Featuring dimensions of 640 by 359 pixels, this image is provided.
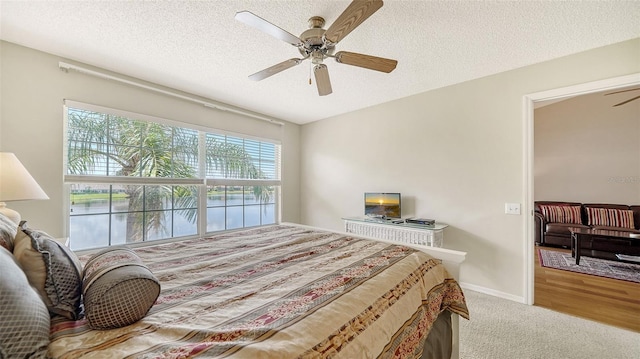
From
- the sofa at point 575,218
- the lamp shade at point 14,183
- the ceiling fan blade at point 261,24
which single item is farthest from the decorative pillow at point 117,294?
the sofa at point 575,218

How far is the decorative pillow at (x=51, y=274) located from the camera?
82 centimetres

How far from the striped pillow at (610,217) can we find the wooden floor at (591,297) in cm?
203

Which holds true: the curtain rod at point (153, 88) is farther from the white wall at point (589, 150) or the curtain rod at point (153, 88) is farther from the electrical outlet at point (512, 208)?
the white wall at point (589, 150)

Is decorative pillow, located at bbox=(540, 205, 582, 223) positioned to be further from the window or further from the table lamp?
the table lamp

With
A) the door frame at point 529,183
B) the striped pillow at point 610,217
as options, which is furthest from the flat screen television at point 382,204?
the striped pillow at point 610,217

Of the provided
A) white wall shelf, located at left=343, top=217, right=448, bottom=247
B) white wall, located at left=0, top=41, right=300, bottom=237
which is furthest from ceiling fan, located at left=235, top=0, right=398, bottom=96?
white wall shelf, located at left=343, top=217, right=448, bottom=247

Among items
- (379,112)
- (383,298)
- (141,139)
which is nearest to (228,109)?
(141,139)

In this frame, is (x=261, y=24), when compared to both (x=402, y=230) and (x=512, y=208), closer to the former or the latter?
(x=402, y=230)

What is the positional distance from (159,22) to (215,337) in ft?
7.19

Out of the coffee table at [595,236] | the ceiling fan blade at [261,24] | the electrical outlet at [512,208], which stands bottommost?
the coffee table at [595,236]

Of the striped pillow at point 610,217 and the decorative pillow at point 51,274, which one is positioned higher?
the decorative pillow at point 51,274

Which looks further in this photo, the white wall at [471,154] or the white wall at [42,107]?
the white wall at [471,154]

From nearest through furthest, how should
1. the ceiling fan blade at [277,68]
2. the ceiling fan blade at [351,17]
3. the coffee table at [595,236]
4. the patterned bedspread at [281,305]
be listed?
the patterned bedspread at [281,305], the ceiling fan blade at [351,17], the ceiling fan blade at [277,68], the coffee table at [595,236]

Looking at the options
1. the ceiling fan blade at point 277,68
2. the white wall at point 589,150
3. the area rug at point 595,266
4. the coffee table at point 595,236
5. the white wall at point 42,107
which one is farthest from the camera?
the white wall at point 589,150
